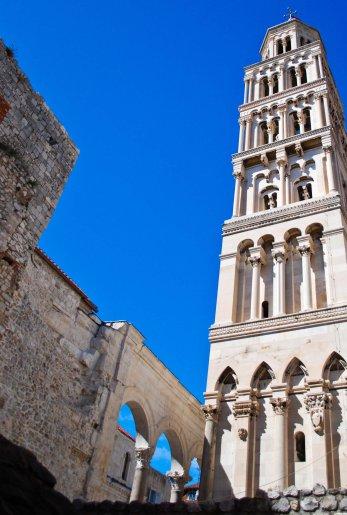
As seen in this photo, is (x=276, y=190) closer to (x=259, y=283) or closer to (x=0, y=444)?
(x=259, y=283)

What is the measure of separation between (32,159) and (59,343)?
5.78 m

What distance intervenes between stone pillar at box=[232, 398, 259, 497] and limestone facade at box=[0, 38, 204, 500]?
12.4ft

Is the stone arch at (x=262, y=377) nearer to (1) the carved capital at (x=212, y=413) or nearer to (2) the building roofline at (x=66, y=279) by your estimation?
(1) the carved capital at (x=212, y=413)

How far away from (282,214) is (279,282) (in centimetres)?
301

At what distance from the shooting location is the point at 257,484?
1329cm

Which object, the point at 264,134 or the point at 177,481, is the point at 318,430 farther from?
the point at 264,134

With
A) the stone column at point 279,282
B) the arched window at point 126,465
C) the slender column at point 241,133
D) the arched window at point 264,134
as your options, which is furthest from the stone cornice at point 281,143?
the arched window at point 126,465

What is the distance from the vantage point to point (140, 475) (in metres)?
16.3

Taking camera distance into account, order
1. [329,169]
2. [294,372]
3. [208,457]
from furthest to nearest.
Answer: [329,169] < [294,372] < [208,457]

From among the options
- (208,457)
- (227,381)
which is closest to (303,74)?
(227,381)

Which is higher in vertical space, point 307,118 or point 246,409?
point 307,118

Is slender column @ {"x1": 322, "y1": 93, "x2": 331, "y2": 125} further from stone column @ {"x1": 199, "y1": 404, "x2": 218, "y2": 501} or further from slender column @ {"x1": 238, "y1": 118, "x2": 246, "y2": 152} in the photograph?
stone column @ {"x1": 199, "y1": 404, "x2": 218, "y2": 501}

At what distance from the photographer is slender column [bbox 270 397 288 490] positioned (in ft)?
42.3

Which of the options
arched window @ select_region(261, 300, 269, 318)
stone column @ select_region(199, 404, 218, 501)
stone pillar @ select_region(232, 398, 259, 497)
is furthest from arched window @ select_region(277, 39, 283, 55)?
stone column @ select_region(199, 404, 218, 501)
